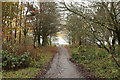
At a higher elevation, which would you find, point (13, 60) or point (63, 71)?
point (13, 60)

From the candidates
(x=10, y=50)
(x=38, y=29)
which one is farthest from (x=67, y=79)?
(x=38, y=29)

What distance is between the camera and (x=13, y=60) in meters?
8.38

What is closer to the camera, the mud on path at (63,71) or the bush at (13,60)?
the mud on path at (63,71)

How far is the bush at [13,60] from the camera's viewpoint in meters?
8.20

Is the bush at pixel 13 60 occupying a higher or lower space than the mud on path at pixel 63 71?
higher

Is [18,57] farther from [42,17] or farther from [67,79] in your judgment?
[42,17]

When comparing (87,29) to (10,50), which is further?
(10,50)

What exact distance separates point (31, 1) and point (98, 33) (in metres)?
14.5

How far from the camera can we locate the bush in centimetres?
820

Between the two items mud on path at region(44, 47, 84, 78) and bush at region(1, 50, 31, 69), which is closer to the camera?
mud on path at region(44, 47, 84, 78)

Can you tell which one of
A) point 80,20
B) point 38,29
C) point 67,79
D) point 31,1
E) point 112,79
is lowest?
point 67,79

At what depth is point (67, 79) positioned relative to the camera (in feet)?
22.5

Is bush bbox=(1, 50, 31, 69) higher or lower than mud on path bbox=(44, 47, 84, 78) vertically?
higher

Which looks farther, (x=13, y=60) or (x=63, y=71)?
(x=63, y=71)
